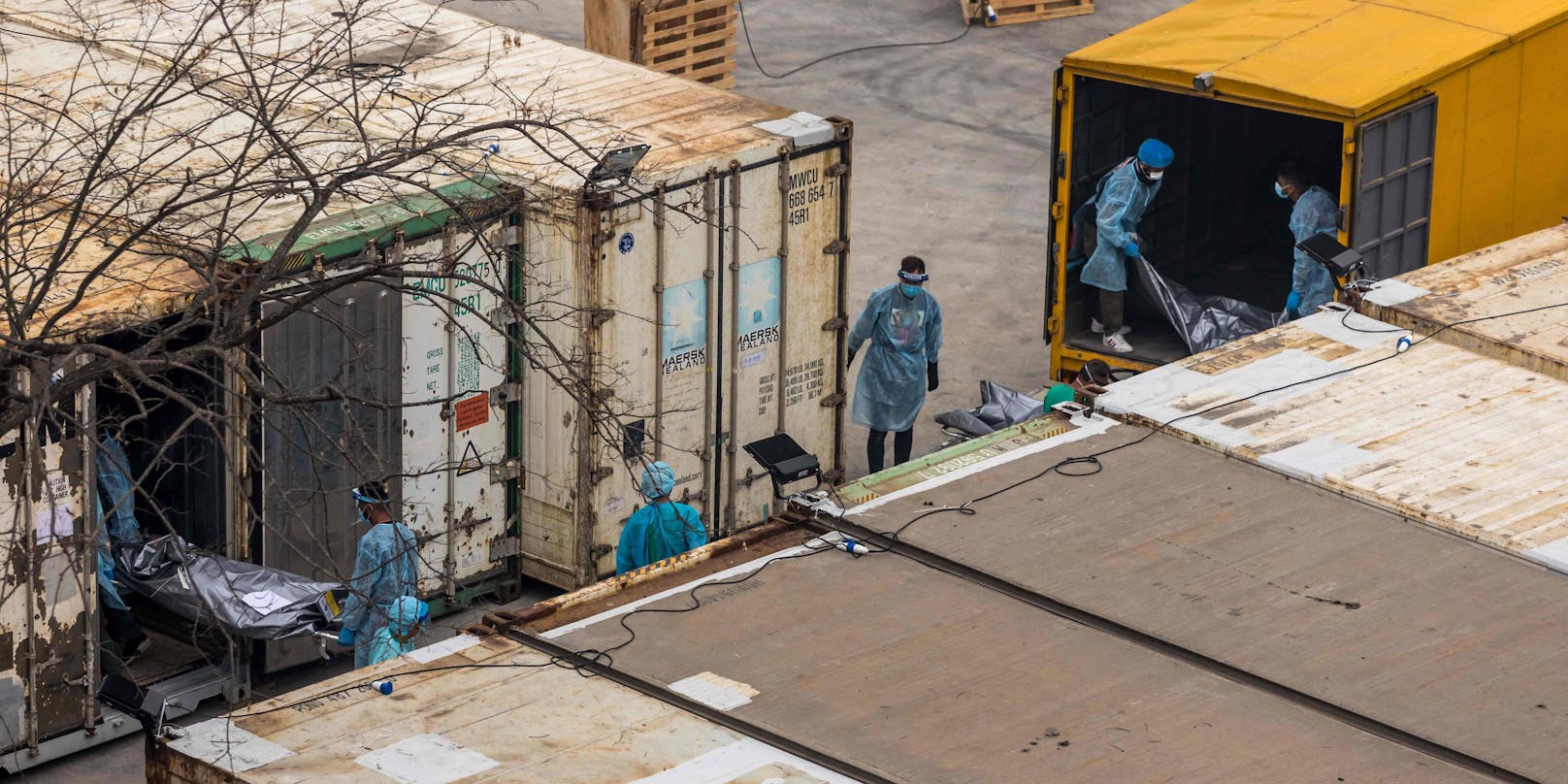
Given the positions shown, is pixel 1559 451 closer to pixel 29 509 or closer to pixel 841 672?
pixel 841 672

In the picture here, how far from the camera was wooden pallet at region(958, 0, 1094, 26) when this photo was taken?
2362 centimetres

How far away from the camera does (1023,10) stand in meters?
23.9

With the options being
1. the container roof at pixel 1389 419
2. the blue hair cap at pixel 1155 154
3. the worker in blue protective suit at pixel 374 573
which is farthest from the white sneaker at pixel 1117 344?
the worker in blue protective suit at pixel 374 573

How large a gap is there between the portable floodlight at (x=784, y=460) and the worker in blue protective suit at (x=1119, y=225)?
412cm

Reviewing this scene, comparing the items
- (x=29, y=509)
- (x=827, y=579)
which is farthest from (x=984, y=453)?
(x=29, y=509)

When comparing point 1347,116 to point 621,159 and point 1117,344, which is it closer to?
point 1117,344

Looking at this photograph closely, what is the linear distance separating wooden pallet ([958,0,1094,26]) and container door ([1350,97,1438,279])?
10.2 metres

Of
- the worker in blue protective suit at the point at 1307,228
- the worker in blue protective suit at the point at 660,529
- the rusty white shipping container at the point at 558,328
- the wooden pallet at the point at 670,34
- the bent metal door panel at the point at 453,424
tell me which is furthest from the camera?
the wooden pallet at the point at 670,34

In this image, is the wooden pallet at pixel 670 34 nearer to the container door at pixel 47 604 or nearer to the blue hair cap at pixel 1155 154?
the blue hair cap at pixel 1155 154

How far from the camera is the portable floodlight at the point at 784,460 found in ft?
34.7

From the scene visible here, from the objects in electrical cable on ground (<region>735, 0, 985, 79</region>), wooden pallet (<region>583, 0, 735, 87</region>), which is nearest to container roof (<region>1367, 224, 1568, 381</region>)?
wooden pallet (<region>583, 0, 735, 87</region>)

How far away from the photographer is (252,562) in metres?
11.1

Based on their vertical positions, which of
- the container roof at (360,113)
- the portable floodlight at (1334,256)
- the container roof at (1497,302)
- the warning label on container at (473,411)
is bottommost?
the warning label on container at (473,411)

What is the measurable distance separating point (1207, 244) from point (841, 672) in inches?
337
